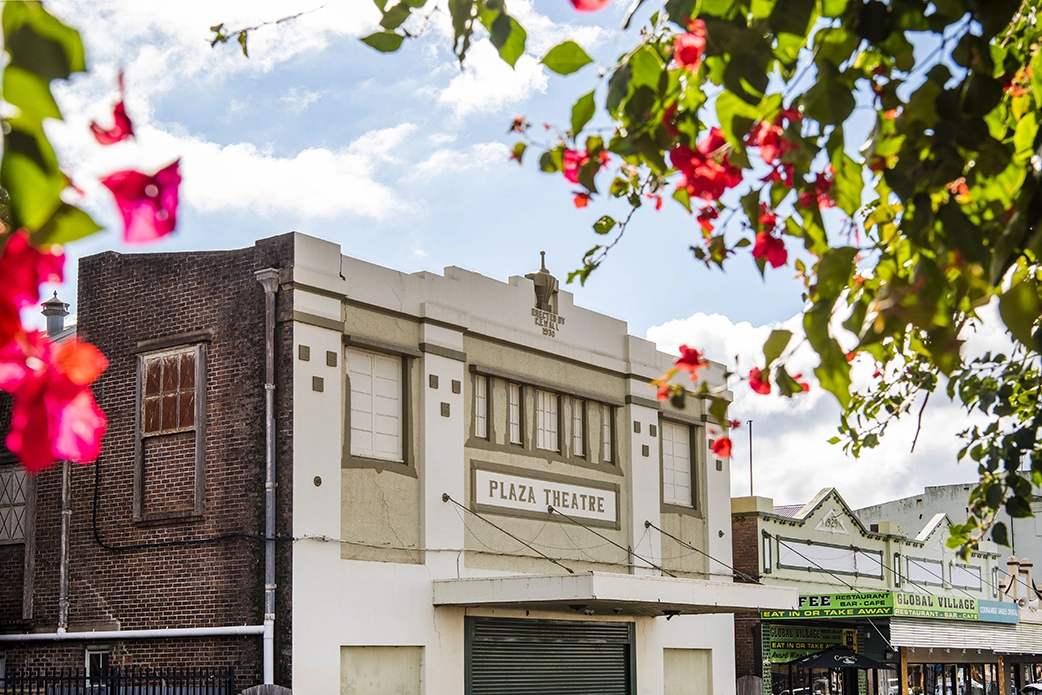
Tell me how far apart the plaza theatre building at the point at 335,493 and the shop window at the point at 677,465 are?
263 centimetres

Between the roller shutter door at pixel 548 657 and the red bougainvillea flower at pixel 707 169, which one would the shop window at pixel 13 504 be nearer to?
the roller shutter door at pixel 548 657

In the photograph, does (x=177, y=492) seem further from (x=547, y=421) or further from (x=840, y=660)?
(x=840, y=660)

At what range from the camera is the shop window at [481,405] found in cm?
2142

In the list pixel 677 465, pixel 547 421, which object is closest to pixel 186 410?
pixel 547 421

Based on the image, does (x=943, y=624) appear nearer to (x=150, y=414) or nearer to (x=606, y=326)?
(x=606, y=326)

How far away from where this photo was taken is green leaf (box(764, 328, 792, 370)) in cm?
368

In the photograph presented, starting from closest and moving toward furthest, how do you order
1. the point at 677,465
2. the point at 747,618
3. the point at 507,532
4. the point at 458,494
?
the point at 458,494, the point at 507,532, the point at 677,465, the point at 747,618

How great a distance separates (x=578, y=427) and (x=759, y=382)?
19.3 m

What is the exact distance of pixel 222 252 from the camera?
19062 mm

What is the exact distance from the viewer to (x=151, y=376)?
772 inches

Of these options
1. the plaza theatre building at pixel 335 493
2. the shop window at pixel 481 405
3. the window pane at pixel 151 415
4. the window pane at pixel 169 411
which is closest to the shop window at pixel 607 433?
the plaza theatre building at pixel 335 493

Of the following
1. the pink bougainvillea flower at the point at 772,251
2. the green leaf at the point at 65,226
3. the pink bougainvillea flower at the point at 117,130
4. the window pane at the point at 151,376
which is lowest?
the green leaf at the point at 65,226

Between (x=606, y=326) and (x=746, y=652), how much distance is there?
9477 millimetres

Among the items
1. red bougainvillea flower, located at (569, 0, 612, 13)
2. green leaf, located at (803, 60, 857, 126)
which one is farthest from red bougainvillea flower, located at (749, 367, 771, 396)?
red bougainvillea flower, located at (569, 0, 612, 13)
